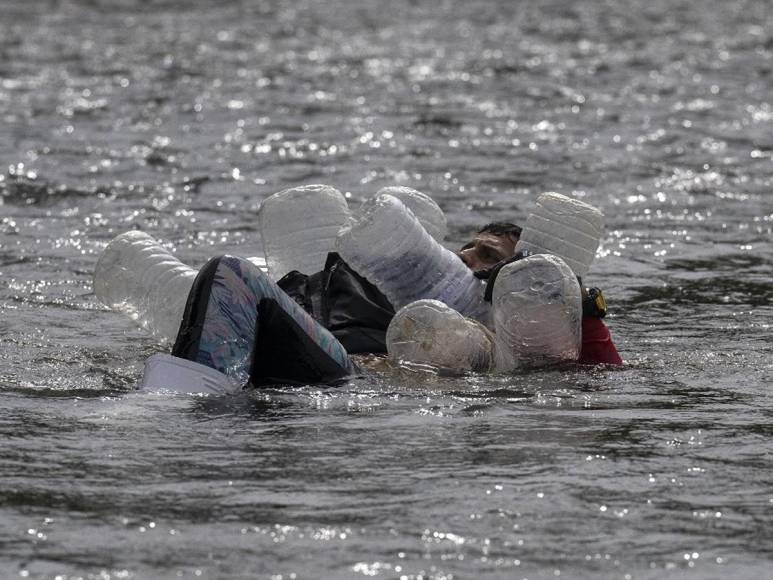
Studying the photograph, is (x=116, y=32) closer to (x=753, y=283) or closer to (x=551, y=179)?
(x=551, y=179)

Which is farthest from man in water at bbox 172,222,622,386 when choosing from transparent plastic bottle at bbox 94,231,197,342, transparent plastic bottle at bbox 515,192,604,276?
transparent plastic bottle at bbox 94,231,197,342

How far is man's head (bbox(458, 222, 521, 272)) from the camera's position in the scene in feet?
23.3

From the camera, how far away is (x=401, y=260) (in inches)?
271

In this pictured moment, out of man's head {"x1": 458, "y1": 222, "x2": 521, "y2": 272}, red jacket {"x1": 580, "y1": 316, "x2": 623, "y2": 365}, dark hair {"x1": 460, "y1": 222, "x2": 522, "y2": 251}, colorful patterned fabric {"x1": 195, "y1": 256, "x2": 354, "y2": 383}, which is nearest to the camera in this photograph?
colorful patterned fabric {"x1": 195, "y1": 256, "x2": 354, "y2": 383}

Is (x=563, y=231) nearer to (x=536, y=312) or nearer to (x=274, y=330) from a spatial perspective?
(x=536, y=312)

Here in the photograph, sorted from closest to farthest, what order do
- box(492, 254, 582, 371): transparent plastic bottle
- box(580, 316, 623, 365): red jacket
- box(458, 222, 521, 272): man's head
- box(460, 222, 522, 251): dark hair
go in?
1. box(492, 254, 582, 371): transparent plastic bottle
2. box(580, 316, 623, 365): red jacket
3. box(458, 222, 521, 272): man's head
4. box(460, 222, 522, 251): dark hair

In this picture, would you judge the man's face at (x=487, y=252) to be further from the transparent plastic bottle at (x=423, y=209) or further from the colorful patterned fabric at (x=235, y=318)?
the colorful patterned fabric at (x=235, y=318)

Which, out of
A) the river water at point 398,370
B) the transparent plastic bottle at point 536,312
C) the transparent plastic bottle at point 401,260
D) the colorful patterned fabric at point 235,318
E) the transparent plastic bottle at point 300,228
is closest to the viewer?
the river water at point 398,370

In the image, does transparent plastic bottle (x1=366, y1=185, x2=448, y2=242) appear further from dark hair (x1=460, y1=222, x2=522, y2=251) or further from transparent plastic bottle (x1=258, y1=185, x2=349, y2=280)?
dark hair (x1=460, y1=222, x2=522, y2=251)

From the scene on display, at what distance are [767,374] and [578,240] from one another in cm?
100

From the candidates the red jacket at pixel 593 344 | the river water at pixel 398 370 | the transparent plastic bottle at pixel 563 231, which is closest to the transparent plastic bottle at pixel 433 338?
the river water at pixel 398 370

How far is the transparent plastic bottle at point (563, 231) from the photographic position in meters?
7.00

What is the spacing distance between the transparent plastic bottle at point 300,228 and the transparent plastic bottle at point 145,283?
0.72 metres

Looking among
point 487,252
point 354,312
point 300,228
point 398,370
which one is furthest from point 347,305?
point 300,228
